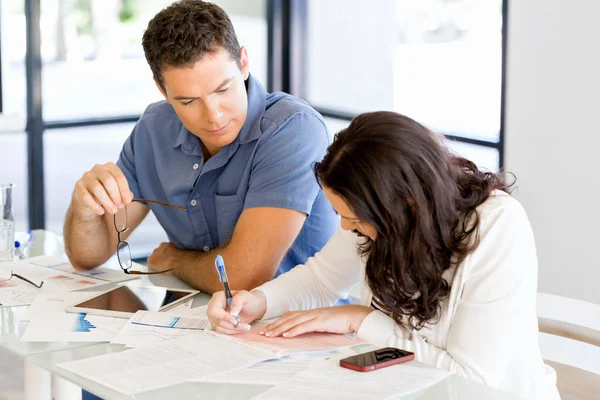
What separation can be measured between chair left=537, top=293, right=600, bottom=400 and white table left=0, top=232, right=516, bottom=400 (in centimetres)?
45

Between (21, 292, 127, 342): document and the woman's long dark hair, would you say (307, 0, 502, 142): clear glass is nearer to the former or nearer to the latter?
the woman's long dark hair

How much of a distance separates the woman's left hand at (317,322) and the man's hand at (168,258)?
579 mm

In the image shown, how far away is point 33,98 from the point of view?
4.28 m

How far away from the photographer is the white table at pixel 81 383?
4.48 ft

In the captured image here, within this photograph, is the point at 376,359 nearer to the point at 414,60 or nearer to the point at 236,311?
the point at 236,311

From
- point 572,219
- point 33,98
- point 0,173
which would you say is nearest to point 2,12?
point 33,98

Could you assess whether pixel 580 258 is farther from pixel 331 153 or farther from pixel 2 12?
pixel 2 12

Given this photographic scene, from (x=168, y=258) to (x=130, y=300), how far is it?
369 mm

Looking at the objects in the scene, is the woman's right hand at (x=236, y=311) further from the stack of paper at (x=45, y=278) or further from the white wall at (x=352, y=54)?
the white wall at (x=352, y=54)

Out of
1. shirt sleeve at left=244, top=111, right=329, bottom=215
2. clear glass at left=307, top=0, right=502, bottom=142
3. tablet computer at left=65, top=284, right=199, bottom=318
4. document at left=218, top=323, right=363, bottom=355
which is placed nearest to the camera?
document at left=218, top=323, right=363, bottom=355

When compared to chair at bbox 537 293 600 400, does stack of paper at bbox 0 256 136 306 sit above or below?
above

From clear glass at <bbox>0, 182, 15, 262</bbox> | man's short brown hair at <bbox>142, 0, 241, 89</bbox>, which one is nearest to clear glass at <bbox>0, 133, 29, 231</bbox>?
clear glass at <bbox>0, 182, 15, 262</bbox>

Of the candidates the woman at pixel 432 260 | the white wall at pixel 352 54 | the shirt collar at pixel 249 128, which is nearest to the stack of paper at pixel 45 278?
the shirt collar at pixel 249 128

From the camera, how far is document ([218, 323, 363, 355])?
5.16 feet
